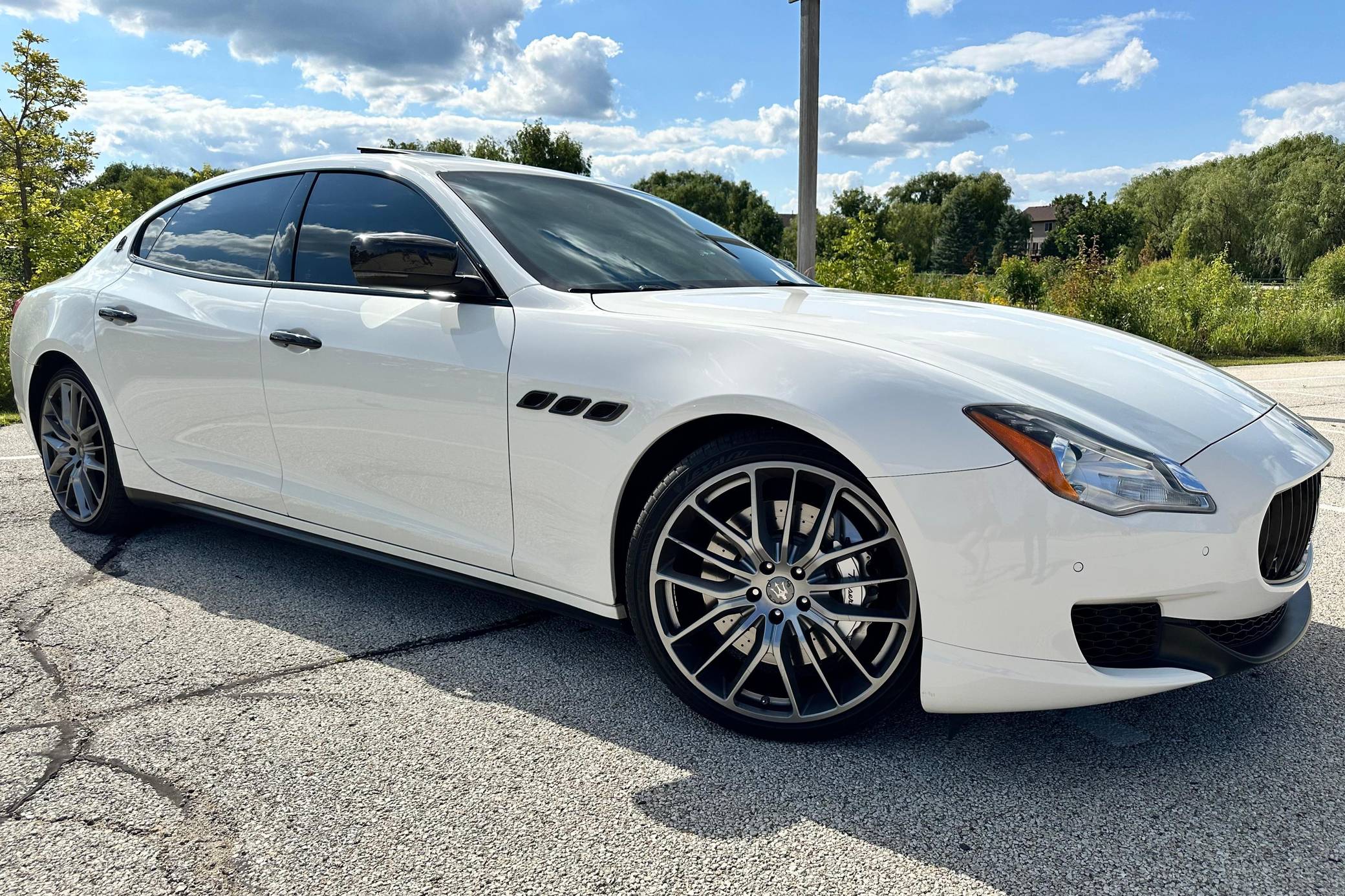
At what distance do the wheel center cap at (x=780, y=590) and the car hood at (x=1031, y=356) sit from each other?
63 cm

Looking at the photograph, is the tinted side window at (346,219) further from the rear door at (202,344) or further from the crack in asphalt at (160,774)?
the crack in asphalt at (160,774)

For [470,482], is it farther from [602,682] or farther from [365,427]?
[602,682]

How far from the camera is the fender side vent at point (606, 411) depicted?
2.51 meters

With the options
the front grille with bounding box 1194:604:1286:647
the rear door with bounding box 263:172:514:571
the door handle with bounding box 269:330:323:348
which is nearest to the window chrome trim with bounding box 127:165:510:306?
the rear door with bounding box 263:172:514:571

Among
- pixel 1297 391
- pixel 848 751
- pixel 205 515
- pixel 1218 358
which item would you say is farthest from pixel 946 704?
pixel 1218 358

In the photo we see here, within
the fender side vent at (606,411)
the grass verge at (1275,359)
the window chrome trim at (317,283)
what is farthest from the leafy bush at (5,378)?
the grass verge at (1275,359)

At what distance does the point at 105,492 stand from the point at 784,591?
3.31 metres

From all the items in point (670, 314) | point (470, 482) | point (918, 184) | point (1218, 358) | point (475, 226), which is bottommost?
point (1218, 358)

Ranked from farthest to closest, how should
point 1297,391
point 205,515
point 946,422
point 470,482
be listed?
point 1297,391 → point 205,515 → point 470,482 → point 946,422

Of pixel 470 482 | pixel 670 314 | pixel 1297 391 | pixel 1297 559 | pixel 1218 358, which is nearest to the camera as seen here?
pixel 1297 559

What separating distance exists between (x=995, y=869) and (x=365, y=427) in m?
2.16

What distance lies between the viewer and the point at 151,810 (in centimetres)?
216

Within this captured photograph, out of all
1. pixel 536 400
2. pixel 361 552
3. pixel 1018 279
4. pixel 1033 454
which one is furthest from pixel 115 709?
pixel 1018 279

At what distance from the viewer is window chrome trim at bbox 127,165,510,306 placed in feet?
9.44
